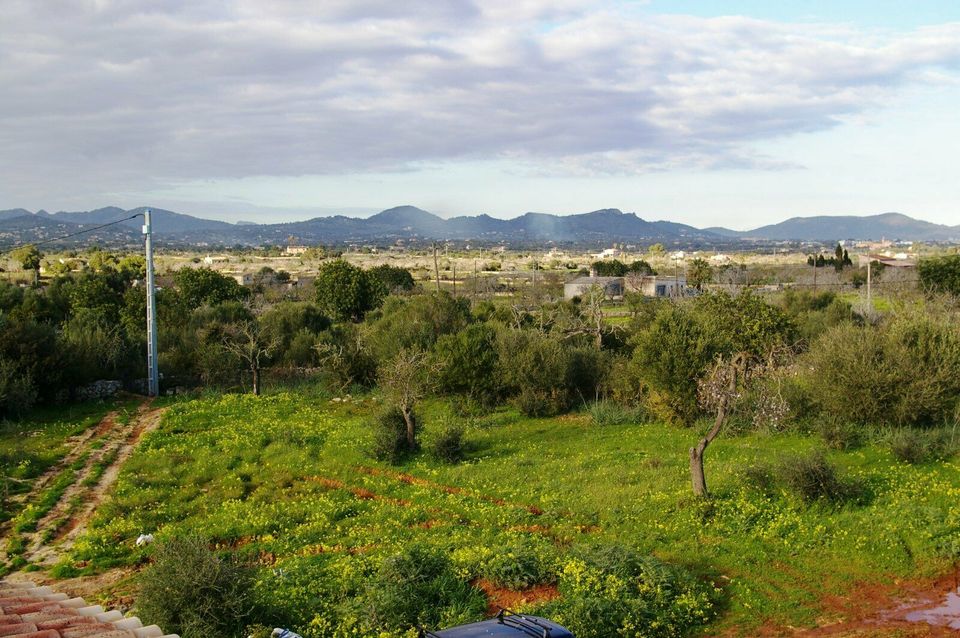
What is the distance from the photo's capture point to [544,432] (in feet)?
74.7

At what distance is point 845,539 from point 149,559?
12.0m

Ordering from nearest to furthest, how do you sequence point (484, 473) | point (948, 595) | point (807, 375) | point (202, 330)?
point (948, 595) < point (484, 473) < point (807, 375) < point (202, 330)

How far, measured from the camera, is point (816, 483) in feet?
46.1

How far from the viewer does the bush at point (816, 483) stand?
14.0m

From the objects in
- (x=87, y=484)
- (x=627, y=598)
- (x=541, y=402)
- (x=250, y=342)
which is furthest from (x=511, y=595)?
(x=250, y=342)

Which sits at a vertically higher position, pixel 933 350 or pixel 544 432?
pixel 933 350

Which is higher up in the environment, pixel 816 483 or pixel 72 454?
pixel 816 483

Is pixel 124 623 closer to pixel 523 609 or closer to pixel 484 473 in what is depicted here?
pixel 523 609

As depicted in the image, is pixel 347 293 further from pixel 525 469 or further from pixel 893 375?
pixel 893 375

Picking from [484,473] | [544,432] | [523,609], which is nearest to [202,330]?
[544,432]

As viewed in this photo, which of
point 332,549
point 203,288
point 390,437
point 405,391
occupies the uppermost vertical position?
point 203,288

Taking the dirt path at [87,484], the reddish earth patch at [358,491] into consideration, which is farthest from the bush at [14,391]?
the reddish earth patch at [358,491]

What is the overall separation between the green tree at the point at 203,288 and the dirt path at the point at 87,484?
22237 mm

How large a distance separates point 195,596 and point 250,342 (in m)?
22.3
